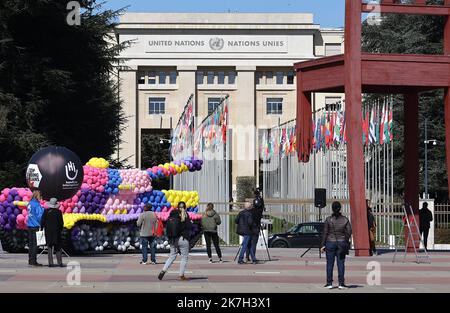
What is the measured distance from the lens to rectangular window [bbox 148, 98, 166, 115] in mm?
108062

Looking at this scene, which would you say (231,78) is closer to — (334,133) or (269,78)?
(269,78)

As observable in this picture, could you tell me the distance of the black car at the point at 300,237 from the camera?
131 ft

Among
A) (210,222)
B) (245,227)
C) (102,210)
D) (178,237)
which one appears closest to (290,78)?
(102,210)

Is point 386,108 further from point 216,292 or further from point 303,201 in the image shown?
point 216,292

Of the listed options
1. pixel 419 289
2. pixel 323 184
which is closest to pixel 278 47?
pixel 323 184

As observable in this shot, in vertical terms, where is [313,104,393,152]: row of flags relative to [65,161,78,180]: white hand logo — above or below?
above

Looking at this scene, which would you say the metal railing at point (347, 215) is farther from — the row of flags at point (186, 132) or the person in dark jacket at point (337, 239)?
the person in dark jacket at point (337, 239)

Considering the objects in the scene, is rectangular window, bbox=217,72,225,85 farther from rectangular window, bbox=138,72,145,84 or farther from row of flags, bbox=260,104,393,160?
row of flags, bbox=260,104,393,160

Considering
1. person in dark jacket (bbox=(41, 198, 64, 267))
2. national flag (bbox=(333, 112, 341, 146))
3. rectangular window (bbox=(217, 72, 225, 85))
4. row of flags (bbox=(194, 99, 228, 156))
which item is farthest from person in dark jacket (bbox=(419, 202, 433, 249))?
rectangular window (bbox=(217, 72, 225, 85))

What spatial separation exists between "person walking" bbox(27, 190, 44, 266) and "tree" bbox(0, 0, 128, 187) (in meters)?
15.6

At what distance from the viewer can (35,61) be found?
42.7m

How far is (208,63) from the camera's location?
4235 inches

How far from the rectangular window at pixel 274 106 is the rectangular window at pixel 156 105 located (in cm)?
1113

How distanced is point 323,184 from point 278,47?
5071 cm
